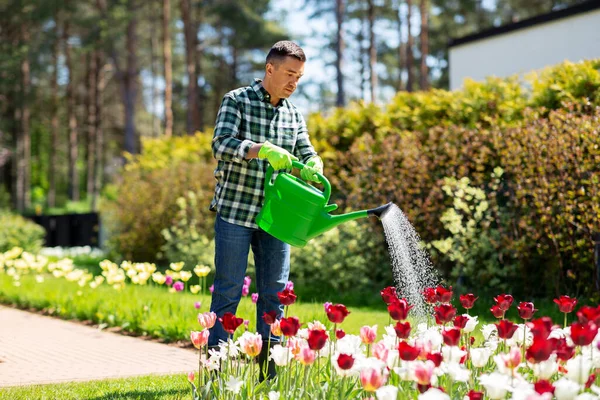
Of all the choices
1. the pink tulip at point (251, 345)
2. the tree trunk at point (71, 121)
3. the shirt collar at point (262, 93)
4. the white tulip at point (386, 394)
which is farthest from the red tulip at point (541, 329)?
the tree trunk at point (71, 121)

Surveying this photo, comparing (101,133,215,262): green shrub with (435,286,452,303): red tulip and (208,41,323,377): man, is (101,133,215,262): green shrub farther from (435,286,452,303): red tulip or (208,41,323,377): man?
(435,286,452,303): red tulip

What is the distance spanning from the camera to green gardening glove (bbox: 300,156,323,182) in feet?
9.79

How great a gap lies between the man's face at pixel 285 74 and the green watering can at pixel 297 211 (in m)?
0.41

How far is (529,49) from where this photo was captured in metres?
10.4

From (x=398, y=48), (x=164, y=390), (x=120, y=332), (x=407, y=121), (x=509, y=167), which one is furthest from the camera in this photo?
(x=398, y=48)

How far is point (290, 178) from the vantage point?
292 cm

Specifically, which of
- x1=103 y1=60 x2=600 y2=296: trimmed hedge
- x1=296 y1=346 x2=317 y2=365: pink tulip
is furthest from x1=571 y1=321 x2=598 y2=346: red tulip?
x1=103 y1=60 x2=600 y2=296: trimmed hedge

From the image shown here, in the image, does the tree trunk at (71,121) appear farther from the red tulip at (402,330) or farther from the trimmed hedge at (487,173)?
the red tulip at (402,330)

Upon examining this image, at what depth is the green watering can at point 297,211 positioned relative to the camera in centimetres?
290

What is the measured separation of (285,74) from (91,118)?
2656 cm

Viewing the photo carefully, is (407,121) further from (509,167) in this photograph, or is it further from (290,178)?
(290,178)

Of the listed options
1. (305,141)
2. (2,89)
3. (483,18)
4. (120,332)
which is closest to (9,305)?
(120,332)

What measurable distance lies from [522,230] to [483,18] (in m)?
20.9

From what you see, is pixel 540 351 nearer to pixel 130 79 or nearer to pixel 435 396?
pixel 435 396
